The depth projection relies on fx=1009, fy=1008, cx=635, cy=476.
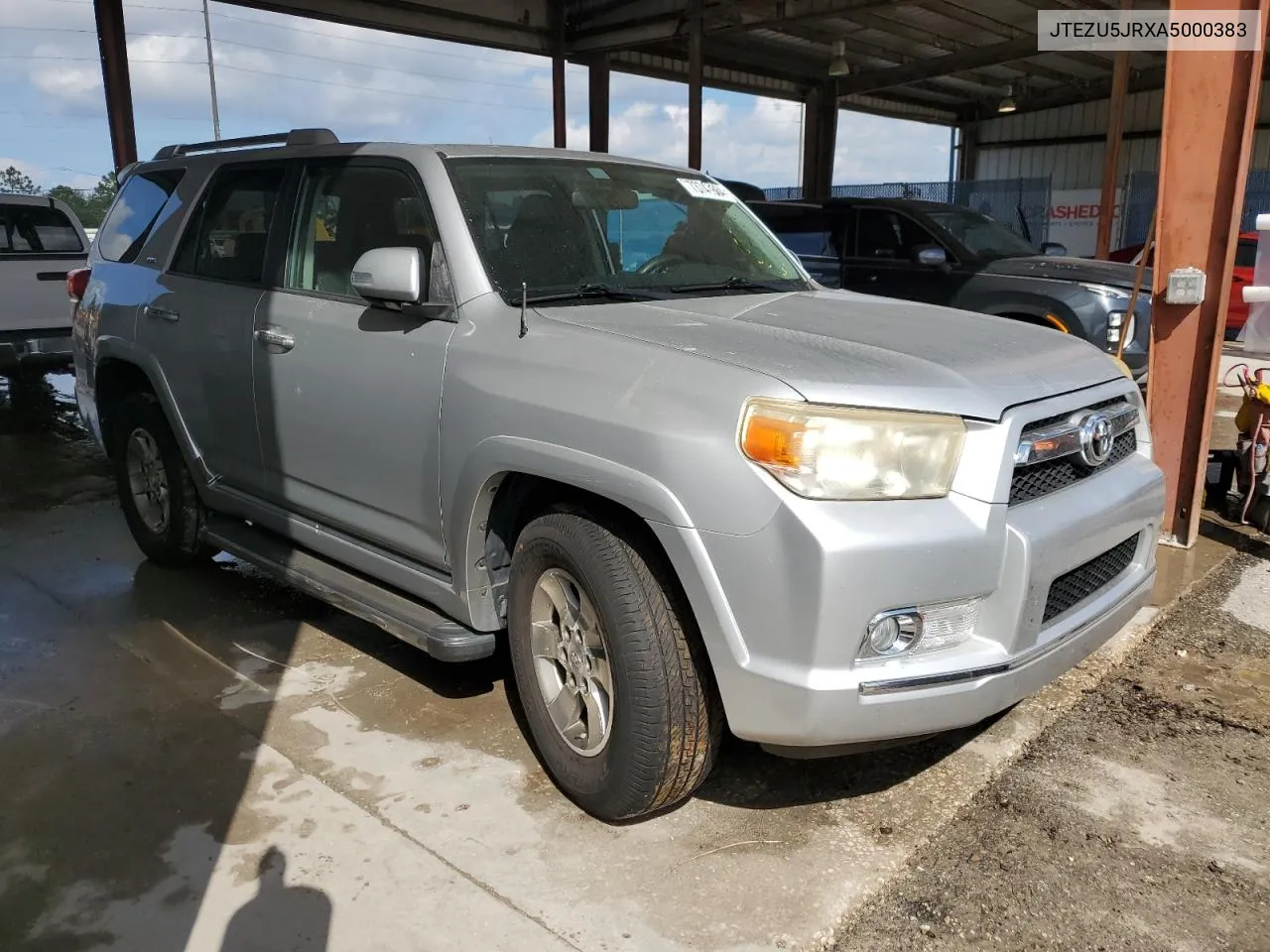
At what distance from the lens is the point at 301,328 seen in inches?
143

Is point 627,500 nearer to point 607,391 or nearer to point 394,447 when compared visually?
point 607,391

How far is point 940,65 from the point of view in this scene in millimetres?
18953

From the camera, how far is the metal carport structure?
4977 mm

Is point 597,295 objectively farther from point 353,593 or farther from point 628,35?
point 628,35

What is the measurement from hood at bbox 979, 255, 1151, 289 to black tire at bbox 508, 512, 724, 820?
643 cm

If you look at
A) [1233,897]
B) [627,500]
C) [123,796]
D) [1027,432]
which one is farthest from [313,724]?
[1233,897]

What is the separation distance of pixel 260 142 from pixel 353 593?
2193 millimetres

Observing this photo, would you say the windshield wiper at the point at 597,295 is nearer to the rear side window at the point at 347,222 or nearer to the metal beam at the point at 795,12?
the rear side window at the point at 347,222

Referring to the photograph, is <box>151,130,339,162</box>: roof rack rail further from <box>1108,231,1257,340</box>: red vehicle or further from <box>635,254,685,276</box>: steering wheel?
Result: <box>1108,231,1257,340</box>: red vehicle

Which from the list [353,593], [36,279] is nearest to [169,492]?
[353,593]

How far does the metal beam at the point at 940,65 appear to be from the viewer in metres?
17.8

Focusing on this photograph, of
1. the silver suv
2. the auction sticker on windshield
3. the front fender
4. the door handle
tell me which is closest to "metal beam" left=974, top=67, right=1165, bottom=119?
the auction sticker on windshield

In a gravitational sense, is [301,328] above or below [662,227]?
below

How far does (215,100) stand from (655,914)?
39326 mm
